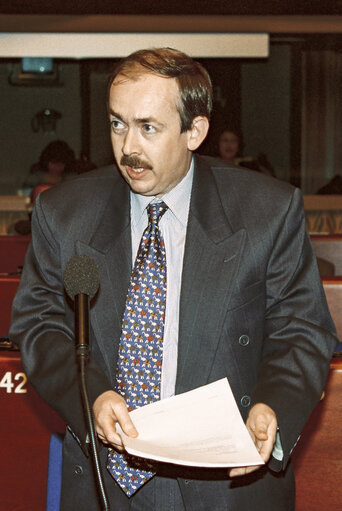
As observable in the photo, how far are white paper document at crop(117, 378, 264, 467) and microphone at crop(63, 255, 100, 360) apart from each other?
179 millimetres

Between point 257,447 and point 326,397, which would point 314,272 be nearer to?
Answer: point 257,447

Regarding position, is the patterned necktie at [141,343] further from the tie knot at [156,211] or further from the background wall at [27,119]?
the background wall at [27,119]

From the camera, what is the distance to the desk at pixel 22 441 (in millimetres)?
2109

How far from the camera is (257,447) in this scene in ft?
4.23

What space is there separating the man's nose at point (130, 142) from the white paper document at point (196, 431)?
448 mm

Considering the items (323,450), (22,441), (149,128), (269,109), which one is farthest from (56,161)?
(149,128)

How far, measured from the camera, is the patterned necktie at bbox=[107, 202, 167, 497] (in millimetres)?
1431

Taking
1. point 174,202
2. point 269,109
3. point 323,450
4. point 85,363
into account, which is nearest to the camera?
point 85,363

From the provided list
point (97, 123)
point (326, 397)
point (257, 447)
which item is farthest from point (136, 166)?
point (97, 123)

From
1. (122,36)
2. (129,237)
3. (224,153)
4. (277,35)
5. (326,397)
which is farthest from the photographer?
(277,35)

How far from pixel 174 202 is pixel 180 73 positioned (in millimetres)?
253

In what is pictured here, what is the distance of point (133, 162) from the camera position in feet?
4.79

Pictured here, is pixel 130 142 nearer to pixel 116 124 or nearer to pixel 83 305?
pixel 116 124

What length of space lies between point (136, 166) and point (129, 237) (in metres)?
0.16
